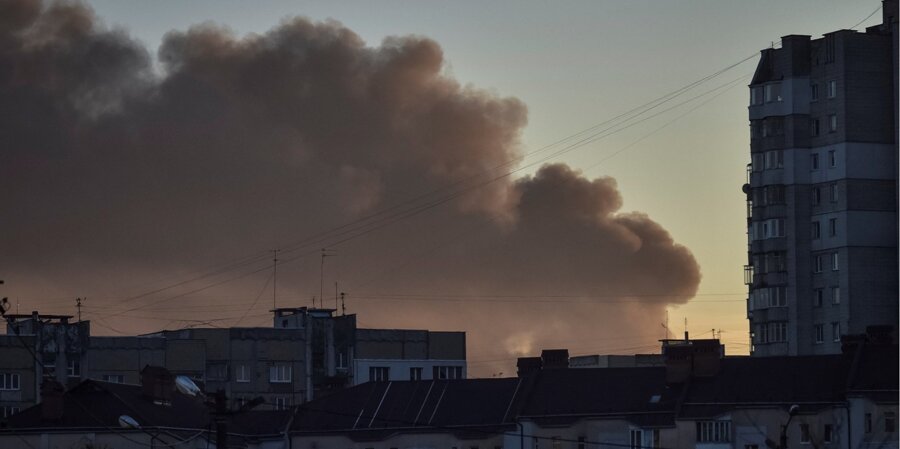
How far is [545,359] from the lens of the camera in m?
137

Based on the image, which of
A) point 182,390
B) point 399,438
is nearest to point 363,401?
point 399,438

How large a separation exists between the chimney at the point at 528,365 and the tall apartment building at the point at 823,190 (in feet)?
144

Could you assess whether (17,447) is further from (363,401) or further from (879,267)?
(879,267)

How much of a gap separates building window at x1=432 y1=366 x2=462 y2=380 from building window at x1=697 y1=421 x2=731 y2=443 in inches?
2767

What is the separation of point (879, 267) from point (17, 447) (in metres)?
84.9

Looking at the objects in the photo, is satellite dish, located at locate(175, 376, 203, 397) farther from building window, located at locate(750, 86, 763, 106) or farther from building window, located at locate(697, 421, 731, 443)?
building window, located at locate(750, 86, 763, 106)

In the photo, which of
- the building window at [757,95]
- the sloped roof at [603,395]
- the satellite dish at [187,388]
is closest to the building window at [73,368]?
the sloped roof at [603,395]

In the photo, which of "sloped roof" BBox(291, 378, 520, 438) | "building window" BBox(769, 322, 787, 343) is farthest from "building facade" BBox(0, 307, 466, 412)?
"sloped roof" BBox(291, 378, 520, 438)

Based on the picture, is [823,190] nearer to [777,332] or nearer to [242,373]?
[777,332]

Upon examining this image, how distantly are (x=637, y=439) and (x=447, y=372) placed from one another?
68.6 meters

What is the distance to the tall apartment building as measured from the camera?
6841 inches

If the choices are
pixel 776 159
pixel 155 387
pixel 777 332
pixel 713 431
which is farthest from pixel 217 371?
pixel 713 431

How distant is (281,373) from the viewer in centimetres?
19062

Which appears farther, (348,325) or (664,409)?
(348,325)
